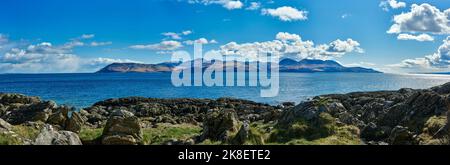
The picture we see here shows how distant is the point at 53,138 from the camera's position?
19141 mm

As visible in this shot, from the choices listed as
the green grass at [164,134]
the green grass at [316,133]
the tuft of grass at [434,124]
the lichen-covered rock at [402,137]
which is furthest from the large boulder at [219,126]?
the tuft of grass at [434,124]

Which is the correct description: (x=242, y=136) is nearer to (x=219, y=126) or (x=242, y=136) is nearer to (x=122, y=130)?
(x=219, y=126)

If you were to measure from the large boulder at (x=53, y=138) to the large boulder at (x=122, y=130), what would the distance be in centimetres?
411

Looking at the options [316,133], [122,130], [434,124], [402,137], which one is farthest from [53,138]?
[434,124]

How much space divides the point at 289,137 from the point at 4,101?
50648mm

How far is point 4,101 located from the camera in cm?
6219

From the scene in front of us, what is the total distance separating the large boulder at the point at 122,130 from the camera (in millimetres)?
24453

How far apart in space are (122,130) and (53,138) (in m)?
6.30

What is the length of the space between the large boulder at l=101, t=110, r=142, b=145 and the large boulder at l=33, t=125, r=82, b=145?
4.11m

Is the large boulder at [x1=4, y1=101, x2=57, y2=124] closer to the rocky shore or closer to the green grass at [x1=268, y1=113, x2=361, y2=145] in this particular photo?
the rocky shore
